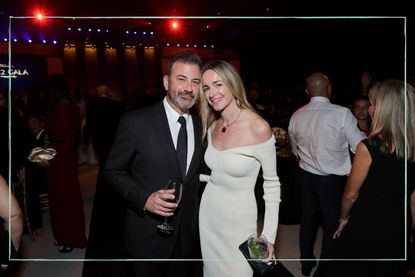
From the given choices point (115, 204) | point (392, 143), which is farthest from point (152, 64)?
point (115, 204)

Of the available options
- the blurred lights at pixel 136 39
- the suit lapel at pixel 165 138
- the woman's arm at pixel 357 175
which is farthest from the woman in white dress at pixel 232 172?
the blurred lights at pixel 136 39

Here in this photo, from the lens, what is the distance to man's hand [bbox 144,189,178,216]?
1331mm

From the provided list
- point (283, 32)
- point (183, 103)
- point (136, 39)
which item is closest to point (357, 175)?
point (183, 103)

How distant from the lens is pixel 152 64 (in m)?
2.10

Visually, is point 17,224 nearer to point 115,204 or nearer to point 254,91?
point 254,91

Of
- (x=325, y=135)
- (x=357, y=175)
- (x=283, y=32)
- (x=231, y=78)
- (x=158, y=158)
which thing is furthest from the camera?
(x=283, y=32)

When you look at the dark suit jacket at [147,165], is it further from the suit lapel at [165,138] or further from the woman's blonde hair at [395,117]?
the woman's blonde hair at [395,117]

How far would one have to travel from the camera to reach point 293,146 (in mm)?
2531

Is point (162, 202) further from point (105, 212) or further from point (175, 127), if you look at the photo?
point (105, 212)

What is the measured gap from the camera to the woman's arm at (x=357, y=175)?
4.87 ft

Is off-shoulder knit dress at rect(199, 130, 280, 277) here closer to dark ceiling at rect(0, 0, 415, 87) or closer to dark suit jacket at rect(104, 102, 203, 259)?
dark suit jacket at rect(104, 102, 203, 259)

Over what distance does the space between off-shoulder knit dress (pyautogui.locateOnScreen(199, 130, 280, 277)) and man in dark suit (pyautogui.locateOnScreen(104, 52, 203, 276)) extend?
0.09 meters

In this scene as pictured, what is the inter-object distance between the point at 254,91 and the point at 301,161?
2.53 ft

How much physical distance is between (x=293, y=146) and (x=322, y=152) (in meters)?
0.31
